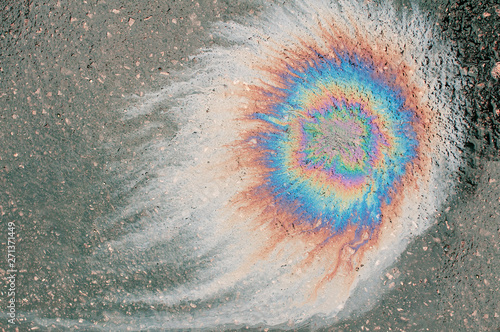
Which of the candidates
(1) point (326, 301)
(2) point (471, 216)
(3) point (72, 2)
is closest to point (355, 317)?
(1) point (326, 301)

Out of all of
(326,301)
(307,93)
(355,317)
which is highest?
(307,93)

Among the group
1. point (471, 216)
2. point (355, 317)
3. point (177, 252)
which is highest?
point (177, 252)

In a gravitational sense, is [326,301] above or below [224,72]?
below

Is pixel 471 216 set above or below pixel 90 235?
below

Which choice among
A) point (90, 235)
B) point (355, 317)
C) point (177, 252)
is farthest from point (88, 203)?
point (355, 317)

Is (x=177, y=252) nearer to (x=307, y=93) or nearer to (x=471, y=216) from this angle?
(x=307, y=93)

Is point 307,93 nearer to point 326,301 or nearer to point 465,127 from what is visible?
point 465,127
